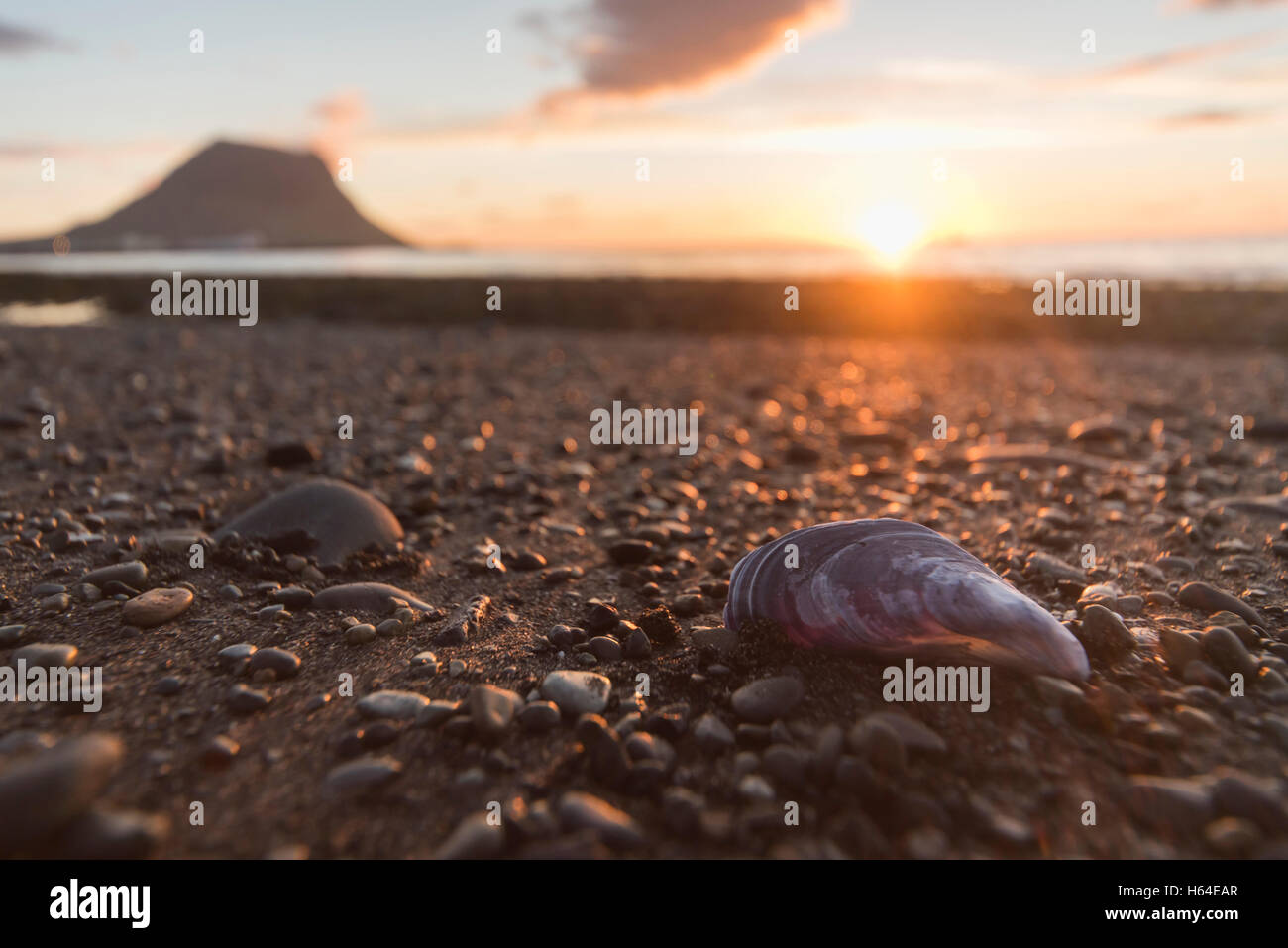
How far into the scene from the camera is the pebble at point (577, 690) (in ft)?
8.02

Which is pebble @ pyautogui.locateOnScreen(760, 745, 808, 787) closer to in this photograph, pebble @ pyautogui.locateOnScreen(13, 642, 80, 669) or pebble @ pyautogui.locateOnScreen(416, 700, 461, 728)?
pebble @ pyautogui.locateOnScreen(416, 700, 461, 728)

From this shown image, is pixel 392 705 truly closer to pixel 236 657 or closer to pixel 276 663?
pixel 276 663

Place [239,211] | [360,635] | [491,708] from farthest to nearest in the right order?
[239,211]
[360,635]
[491,708]

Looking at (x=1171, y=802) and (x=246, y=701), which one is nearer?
(x=1171, y=802)

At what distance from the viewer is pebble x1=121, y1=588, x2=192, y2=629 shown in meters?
2.96

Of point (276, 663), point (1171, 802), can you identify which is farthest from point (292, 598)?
point (1171, 802)

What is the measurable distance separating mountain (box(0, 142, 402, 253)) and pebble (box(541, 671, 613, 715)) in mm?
86888

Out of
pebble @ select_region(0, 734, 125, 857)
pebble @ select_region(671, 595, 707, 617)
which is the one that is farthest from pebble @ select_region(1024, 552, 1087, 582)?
pebble @ select_region(0, 734, 125, 857)

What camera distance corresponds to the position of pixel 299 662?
2.72 m

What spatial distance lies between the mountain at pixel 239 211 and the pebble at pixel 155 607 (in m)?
85.4

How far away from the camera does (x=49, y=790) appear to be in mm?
1831

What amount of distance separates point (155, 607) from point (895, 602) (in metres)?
2.95

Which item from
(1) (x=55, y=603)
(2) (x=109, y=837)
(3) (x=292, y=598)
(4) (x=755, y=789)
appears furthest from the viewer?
(3) (x=292, y=598)
